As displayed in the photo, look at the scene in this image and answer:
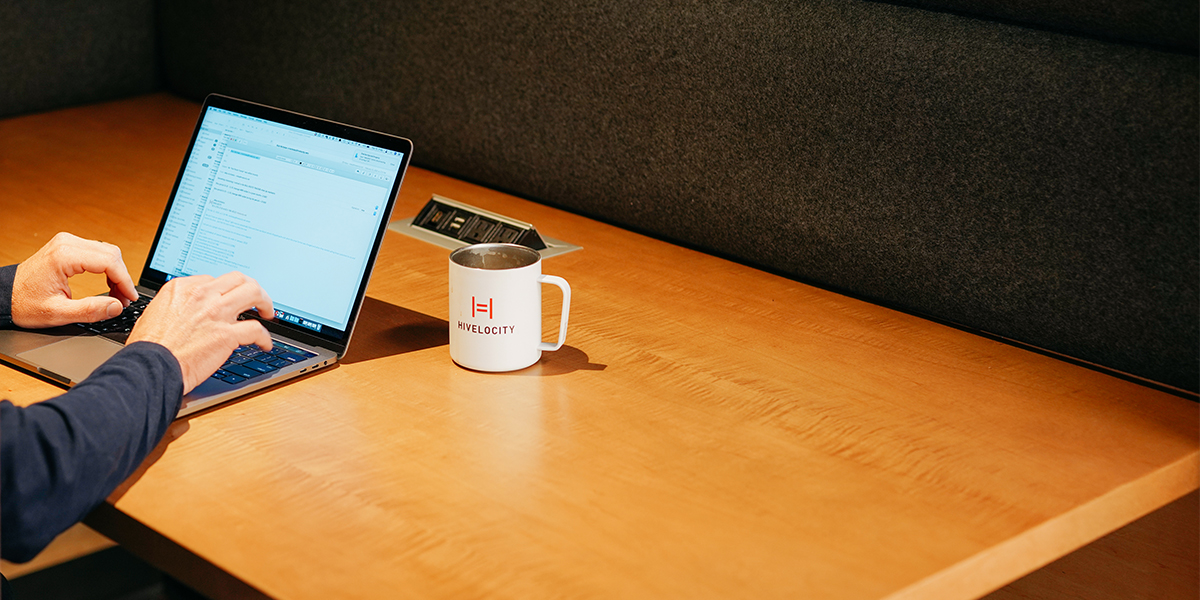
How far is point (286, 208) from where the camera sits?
92 centimetres

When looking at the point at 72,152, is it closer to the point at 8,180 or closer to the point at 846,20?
the point at 8,180

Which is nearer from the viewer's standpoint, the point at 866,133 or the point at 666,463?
the point at 666,463

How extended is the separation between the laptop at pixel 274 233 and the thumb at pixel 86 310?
0.06 ft

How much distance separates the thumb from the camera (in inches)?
35.3

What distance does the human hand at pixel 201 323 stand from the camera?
0.78 meters

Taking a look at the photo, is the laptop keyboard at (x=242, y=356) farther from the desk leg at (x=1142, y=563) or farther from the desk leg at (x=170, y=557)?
the desk leg at (x=1142, y=563)

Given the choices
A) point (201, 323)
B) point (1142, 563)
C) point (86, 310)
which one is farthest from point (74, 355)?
point (1142, 563)

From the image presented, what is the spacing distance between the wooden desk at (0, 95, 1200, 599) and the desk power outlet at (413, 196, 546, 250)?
0.14 metres

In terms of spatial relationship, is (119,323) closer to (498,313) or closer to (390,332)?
(390,332)

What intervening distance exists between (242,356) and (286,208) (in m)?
0.14

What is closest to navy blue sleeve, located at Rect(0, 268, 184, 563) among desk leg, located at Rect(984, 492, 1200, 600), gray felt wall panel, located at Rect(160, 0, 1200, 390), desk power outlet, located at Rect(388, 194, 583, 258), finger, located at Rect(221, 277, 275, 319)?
finger, located at Rect(221, 277, 275, 319)

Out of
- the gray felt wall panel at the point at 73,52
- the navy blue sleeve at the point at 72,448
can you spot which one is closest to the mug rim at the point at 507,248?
the navy blue sleeve at the point at 72,448

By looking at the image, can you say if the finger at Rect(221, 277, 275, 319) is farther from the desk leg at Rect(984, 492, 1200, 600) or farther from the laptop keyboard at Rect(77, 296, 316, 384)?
the desk leg at Rect(984, 492, 1200, 600)

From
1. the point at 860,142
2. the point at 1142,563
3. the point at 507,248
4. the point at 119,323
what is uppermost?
the point at 860,142
